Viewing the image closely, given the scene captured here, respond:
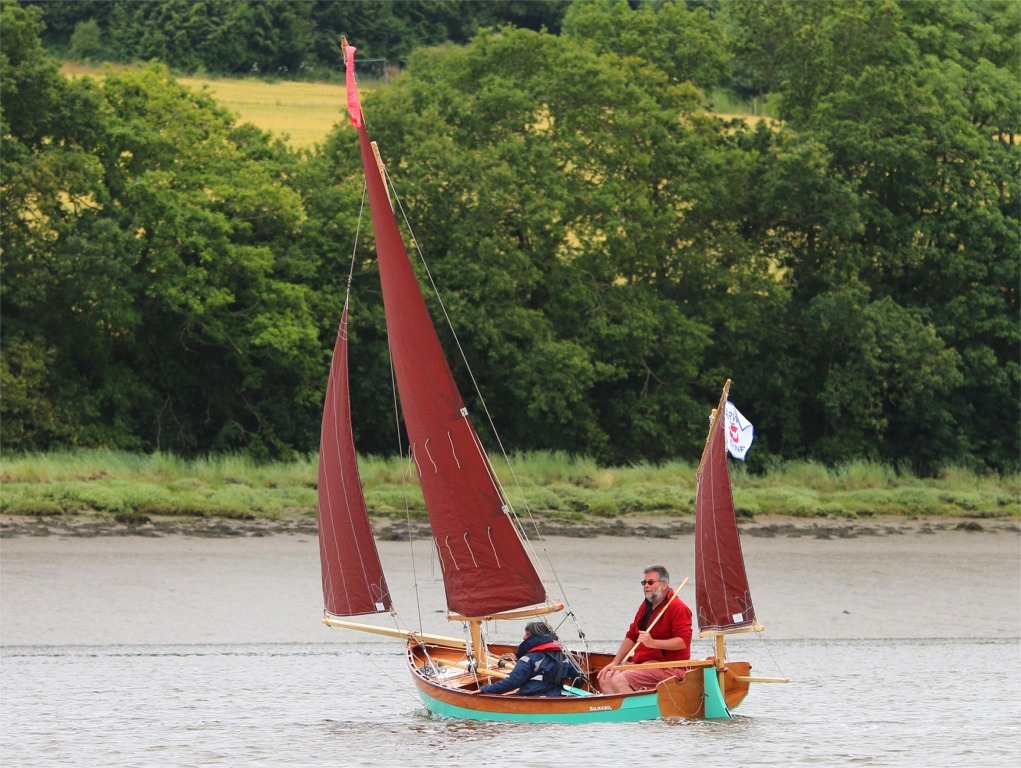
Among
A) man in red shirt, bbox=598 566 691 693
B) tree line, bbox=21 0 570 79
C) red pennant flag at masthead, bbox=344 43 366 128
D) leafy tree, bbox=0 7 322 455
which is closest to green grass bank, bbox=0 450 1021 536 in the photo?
leafy tree, bbox=0 7 322 455

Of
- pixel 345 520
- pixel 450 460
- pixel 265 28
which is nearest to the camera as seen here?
pixel 450 460

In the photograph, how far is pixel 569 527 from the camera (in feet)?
110

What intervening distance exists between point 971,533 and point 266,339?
17196 mm

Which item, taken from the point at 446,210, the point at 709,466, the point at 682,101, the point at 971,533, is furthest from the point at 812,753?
the point at 682,101

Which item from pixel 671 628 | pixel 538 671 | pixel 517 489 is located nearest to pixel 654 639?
pixel 671 628

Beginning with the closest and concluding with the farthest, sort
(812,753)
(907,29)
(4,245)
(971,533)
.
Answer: (812,753) → (971,533) → (4,245) → (907,29)

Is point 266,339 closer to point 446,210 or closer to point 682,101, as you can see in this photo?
point 446,210

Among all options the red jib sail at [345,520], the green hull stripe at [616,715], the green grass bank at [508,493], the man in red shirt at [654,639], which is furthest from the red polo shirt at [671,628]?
the green grass bank at [508,493]

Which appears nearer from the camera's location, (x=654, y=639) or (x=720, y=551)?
(x=720, y=551)

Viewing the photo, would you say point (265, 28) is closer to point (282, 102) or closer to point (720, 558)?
point (282, 102)

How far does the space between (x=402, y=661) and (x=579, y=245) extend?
2320 cm

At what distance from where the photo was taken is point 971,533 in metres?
35.2

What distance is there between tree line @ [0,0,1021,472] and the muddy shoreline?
7.39 meters

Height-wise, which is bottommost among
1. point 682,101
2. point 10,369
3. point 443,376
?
point 10,369
